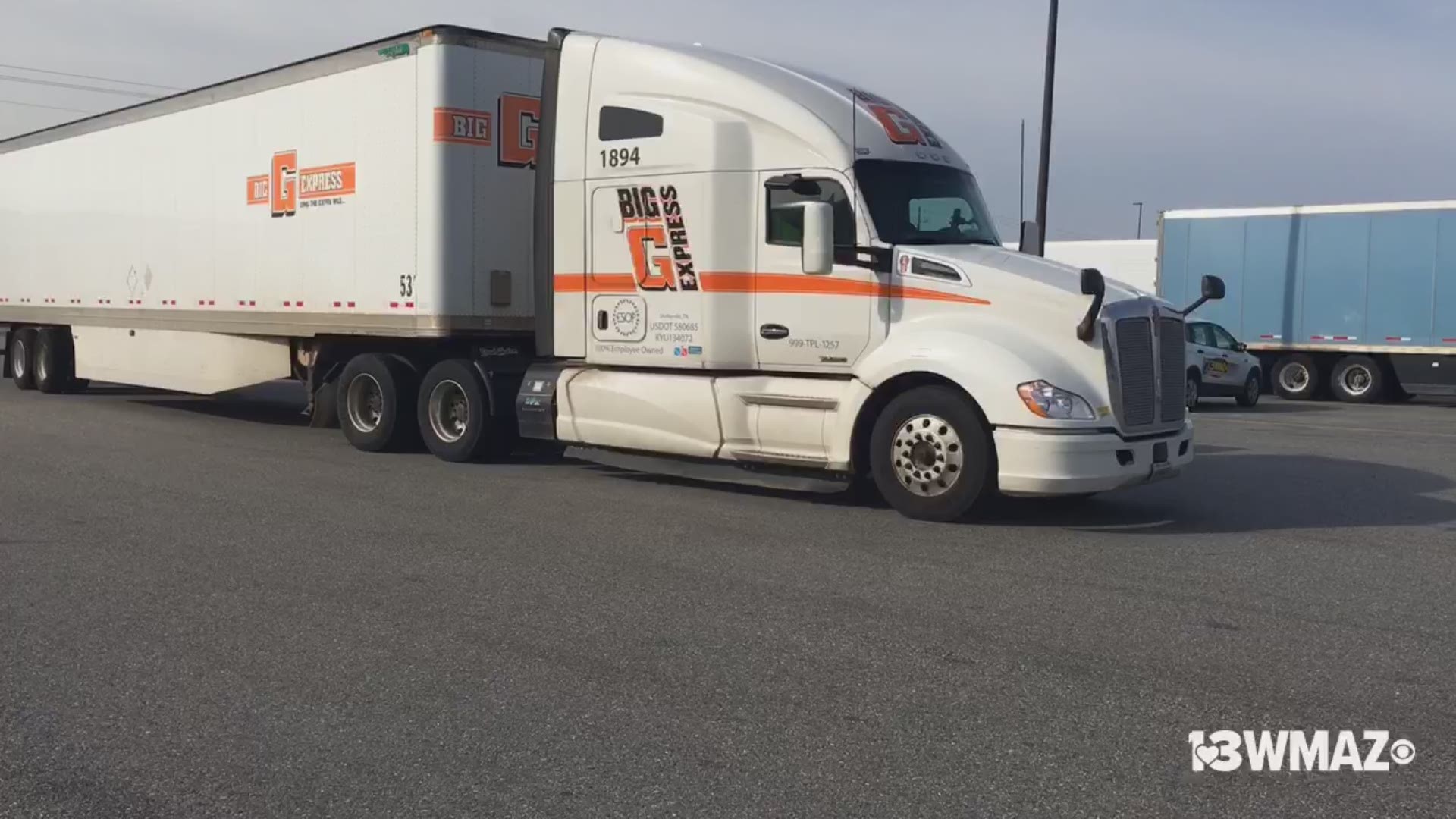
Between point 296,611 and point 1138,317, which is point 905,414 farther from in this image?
point 296,611

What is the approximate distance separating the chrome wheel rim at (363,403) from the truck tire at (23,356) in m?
10.1

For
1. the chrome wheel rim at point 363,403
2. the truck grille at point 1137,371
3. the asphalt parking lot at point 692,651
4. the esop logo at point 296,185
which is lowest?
the asphalt parking lot at point 692,651

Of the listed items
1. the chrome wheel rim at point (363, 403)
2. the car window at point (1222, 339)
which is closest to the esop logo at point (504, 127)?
the chrome wheel rim at point (363, 403)

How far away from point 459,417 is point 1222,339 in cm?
1664

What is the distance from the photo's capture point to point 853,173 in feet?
34.2

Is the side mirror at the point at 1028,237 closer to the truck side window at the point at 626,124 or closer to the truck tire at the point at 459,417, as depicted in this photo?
the truck side window at the point at 626,124

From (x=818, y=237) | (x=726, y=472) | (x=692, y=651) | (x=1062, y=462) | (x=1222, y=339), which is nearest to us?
(x=692, y=651)

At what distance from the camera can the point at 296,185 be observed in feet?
47.3

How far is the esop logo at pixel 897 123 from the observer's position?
10.8 m

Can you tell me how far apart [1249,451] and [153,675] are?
1233cm

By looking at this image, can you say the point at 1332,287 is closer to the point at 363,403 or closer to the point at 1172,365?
the point at 1172,365

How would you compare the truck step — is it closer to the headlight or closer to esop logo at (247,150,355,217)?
the headlight

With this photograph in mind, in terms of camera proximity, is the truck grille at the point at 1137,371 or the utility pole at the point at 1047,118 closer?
the truck grille at the point at 1137,371

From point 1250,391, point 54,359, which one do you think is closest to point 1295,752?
point 54,359
